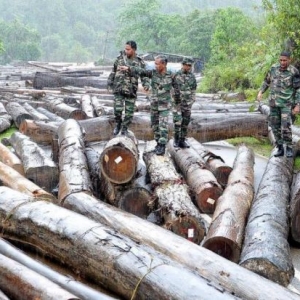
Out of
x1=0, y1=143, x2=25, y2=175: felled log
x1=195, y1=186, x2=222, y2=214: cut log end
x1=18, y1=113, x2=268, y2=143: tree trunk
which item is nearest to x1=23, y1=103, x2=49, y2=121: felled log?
x1=18, y1=113, x2=268, y2=143: tree trunk

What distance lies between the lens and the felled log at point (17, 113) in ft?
52.4

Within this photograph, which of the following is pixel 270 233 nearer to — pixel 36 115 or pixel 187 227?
pixel 187 227

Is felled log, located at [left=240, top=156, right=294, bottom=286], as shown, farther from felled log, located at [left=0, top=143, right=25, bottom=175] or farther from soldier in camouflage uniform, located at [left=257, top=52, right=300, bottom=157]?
felled log, located at [left=0, top=143, right=25, bottom=175]

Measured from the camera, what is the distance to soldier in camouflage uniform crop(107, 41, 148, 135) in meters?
9.91

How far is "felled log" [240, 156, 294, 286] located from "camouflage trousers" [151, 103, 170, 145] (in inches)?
74.6

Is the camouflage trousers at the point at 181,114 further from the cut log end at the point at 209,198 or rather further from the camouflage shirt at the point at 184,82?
the cut log end at the point at 209,198

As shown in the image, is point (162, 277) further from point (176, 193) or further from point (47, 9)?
point (47, 9)

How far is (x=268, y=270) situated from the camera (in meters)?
5.50

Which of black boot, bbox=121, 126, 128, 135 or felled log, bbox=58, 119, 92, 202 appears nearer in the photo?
felled log, bbox=58, 119, 92, 202

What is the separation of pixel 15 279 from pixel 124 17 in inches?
2550

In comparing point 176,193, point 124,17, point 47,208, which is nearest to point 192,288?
point 47,208

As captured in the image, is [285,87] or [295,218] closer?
[295,218]

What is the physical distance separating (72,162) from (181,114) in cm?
263

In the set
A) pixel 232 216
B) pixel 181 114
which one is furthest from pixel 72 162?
pixel 232 216
